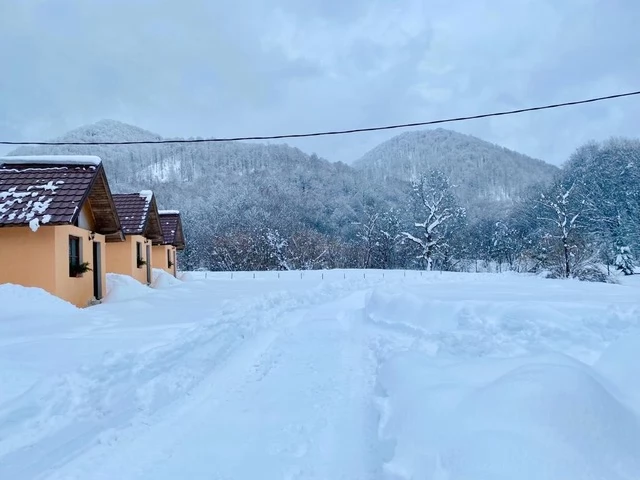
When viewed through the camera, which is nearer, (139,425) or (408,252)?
(139,425)

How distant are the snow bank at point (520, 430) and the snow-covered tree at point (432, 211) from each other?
31.8 m

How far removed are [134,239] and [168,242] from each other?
25.8 feet

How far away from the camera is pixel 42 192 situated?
1179 centimetres

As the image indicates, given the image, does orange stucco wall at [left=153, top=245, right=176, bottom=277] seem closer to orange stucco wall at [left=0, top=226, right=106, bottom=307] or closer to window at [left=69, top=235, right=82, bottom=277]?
window at [left=69, top=235, right=82, bottom=277]

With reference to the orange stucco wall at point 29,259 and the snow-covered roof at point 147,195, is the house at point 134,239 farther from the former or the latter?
the orange stucco wall at point 29,259

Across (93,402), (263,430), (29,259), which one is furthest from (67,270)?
(263,430)

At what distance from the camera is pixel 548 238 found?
2906cm

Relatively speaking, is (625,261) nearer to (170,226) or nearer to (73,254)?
(170,226)

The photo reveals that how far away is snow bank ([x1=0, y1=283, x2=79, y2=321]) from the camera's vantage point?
977 cm

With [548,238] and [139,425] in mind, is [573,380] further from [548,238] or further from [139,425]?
[548,238]

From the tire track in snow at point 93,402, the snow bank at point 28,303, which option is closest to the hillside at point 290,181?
the snow bank at point 28,303

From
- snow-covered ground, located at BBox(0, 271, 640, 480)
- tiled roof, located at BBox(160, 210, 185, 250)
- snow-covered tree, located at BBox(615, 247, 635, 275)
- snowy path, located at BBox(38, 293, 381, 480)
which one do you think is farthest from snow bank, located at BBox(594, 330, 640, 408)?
snow-covered tree, located at BBox(615, 247, 635, 275)

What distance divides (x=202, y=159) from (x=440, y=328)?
92.0 metres

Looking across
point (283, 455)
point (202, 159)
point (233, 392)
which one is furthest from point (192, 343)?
point (202, 159)
